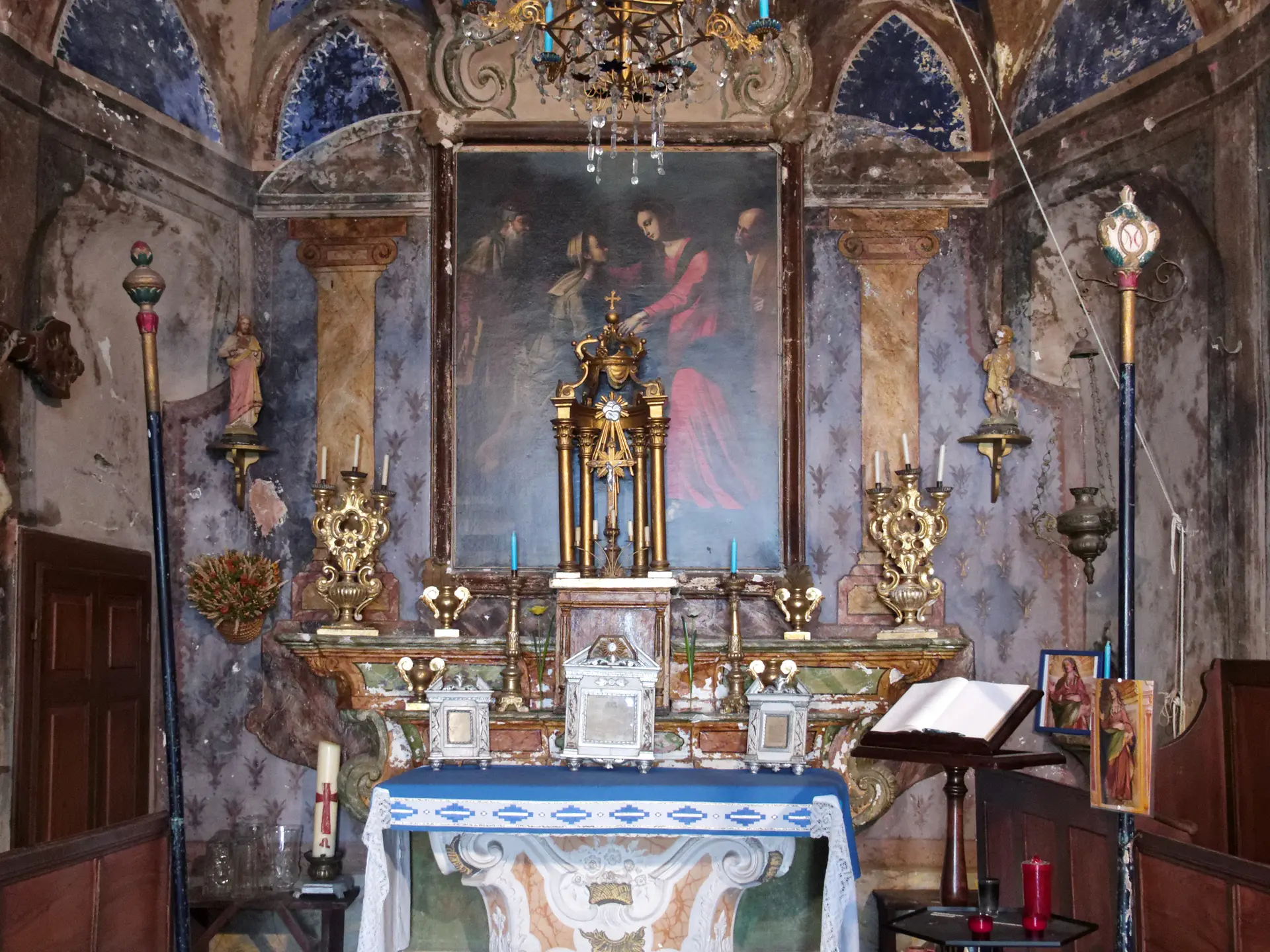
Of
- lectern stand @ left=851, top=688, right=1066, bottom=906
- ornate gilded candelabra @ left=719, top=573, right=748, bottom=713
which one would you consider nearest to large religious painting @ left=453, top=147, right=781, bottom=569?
ornate gilded candelabra @ left=719, top=573, right=748, bottom=713

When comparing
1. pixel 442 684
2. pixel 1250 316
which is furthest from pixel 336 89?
pixel 1250 316

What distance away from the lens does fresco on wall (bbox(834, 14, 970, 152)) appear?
8727mm

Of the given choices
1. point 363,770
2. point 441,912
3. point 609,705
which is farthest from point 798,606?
point 363,770

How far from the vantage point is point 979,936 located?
423cm

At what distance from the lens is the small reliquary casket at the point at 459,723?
7453mm

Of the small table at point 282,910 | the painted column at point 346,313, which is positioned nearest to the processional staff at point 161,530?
the small table at point 282,910

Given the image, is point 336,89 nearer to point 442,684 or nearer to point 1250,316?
point 442,684

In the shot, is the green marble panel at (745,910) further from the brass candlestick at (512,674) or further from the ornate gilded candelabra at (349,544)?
the ornate gilded candelabra at (349,544)

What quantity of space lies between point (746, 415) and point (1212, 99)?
9.80 feet

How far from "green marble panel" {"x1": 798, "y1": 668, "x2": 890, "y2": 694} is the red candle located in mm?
3451

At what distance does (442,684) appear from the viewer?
24.5 feet

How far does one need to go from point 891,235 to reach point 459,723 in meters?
3.79

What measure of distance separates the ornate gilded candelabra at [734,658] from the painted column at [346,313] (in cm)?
229

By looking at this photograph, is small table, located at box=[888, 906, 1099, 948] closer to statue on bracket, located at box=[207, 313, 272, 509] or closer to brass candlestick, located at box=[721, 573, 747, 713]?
brass candlestick, located at box=[721, 573, 747, 713]
